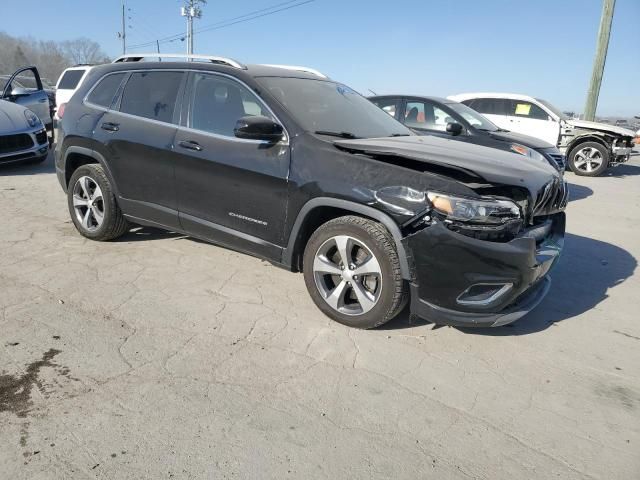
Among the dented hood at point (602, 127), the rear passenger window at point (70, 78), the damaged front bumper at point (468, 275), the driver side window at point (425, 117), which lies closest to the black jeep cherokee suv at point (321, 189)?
the damaged front bumper at point (468, 275)

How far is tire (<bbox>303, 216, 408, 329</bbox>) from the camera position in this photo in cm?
310

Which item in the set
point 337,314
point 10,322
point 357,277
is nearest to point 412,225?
point 357,277

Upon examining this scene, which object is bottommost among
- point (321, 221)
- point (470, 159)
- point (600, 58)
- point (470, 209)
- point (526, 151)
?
point (321, 221)

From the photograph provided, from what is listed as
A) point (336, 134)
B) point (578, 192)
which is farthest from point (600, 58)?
point (336, 134)

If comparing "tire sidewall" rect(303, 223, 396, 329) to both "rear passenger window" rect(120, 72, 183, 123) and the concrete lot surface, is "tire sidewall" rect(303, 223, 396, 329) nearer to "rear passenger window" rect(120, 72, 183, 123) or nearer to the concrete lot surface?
the concrete lot surface

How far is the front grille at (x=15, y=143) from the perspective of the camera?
26.2ft

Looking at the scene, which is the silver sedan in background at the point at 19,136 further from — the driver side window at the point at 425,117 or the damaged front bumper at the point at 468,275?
the damaged front bumper at the point at 468,275

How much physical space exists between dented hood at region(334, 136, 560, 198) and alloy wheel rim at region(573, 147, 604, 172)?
9653 mm

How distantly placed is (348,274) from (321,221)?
1.57 feet

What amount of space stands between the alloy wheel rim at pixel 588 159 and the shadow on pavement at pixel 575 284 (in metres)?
7.03

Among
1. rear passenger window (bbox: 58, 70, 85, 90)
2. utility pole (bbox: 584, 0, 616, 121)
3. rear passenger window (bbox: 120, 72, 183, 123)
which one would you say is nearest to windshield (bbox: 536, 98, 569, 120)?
utility pole (bbox: 584, 0, 616, 121)

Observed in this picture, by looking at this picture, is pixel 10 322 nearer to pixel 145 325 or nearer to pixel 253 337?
pixel 145 325

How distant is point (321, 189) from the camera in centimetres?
330

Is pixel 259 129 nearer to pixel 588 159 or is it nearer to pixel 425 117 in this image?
pixel 425 117
